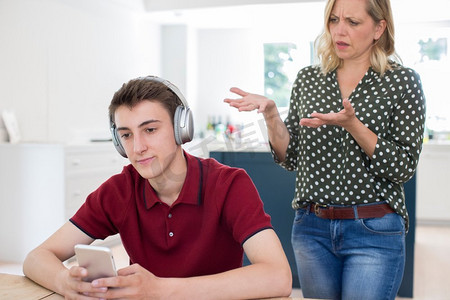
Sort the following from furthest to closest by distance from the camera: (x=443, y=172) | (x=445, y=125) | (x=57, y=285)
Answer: (x=445, y=125), (x=443, y=172), (x=57, y=285)

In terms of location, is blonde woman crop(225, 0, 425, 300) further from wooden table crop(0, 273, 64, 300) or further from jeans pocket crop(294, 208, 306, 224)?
wooden table crop(0, 273, 64, 300)

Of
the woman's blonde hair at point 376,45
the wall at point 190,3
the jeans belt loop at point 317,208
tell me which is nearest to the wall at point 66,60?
the wall at point 190,3

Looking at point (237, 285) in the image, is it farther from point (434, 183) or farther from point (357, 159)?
point (434, 183)

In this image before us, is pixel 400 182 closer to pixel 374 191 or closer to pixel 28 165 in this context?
pixel 374 191

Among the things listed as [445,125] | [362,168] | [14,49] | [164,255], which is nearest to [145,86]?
[164,255]

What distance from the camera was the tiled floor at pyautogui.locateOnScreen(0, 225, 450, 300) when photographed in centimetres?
332

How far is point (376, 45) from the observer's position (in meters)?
1.57

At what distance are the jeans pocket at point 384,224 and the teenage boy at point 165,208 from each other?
353 mm

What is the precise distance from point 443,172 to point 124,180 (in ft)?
16.1

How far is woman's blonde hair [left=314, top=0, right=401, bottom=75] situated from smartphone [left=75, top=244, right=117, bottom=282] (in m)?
0.96

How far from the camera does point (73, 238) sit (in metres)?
1.38

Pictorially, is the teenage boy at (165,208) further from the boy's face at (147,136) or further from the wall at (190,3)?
the wall at (190,3)

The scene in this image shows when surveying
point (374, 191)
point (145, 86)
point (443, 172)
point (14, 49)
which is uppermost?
point (14, 49)

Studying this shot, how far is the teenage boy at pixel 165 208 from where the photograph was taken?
1.29 m
